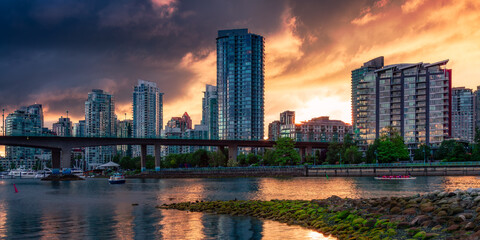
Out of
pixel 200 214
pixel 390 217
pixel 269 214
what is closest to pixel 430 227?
pixel 390 217

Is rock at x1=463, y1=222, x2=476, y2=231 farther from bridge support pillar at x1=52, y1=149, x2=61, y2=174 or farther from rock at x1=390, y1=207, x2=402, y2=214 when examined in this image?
bridge support pillar at x1=52, y1=149, x2=61, y2=174

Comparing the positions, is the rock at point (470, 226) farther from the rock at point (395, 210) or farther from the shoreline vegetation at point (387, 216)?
the rock at point (395, 210)

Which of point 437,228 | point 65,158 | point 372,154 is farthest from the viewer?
point 372,154

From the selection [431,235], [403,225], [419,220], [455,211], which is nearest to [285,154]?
[455,211]

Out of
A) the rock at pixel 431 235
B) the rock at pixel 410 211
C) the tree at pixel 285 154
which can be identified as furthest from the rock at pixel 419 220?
the tree at pixel 285 154

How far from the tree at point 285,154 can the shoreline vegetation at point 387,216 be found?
461 ft

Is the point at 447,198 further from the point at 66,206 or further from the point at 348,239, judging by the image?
the point at 66,206

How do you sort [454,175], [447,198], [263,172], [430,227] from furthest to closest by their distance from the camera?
[263,172], [454,175], [447,198], [430,227]

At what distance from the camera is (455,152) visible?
172625mm

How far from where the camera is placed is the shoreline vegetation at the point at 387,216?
3222 cm

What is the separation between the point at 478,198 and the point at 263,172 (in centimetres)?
15108

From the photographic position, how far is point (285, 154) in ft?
644

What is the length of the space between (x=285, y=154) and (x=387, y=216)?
159 m

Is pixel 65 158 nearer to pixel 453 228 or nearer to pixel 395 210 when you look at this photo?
pixel 395 210
